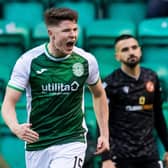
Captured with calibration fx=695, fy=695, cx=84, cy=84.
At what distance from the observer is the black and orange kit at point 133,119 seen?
523 centimetres

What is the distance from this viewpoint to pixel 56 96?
4.30m

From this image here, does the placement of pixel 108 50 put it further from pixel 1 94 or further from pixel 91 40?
pixel 1 94

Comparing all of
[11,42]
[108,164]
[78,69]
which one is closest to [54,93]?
[78,69]

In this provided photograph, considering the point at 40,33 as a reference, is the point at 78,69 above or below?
below

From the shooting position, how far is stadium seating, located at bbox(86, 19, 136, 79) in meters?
7.18

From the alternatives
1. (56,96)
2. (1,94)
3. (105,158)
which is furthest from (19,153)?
(56,96)

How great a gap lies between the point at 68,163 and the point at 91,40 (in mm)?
3103

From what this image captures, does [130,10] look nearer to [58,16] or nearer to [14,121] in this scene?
[58,16]

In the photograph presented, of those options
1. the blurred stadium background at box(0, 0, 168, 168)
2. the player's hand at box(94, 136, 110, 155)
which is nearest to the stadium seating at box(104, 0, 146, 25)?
the blurred stadium background at box(0, 0, 168, 168)

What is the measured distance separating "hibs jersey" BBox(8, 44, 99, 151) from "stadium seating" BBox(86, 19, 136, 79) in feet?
9.22

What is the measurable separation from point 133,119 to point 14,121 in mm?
1450

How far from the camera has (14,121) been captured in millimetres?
4031

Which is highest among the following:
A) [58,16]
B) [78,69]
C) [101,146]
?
[58,16]

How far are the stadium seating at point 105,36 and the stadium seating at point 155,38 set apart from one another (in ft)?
0.38
